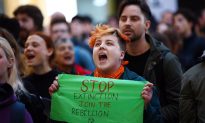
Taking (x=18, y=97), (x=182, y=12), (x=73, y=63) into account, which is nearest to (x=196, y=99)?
(x=18, y=97)

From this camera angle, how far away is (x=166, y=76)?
6453 mm

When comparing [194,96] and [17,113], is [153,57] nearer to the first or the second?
[194,96]

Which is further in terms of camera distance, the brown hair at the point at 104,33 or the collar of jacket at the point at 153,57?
the collar of jacket at the point at 153,57

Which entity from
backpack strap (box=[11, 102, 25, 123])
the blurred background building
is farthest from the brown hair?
the blurred background building

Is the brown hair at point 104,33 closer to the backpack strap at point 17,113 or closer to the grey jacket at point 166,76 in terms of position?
the grey jacket at point 166,76

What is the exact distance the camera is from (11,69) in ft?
19.7

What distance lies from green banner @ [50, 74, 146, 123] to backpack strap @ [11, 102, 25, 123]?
533mm

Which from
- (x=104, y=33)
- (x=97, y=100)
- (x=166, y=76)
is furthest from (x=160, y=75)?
(x=97, y=100)

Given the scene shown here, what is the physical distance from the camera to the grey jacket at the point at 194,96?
18.8 feet

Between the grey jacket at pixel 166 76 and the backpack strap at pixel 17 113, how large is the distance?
1569 millimetres

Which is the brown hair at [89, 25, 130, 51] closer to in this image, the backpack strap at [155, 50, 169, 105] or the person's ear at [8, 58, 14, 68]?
the backpack strap at [155, 50, 169, 105]

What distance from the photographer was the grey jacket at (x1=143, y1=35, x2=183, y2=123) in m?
6.42

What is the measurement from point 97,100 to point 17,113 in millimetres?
824

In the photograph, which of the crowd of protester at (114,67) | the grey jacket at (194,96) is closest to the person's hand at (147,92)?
the crowd of protester at (114,67)
